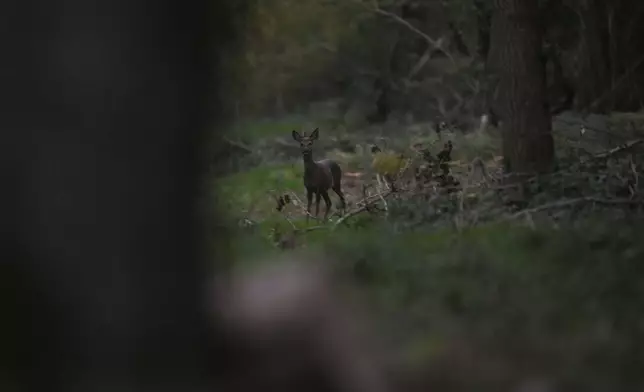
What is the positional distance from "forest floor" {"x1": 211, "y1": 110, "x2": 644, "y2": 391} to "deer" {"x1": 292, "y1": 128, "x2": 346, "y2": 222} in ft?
0.14

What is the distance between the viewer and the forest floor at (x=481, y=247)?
2590 mm

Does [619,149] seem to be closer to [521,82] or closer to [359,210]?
[521,82]

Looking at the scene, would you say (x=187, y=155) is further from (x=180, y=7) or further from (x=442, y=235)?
(x=442, y=235)

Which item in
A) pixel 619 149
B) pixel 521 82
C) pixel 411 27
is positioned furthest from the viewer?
pixel 411 27

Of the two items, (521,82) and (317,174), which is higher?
(521,82)

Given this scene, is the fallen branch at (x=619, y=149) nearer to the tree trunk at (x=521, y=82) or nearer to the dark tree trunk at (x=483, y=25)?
the tree trunk at (x=521, y=82)

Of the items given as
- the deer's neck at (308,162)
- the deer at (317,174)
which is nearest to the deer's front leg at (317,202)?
the deer at (317,174)

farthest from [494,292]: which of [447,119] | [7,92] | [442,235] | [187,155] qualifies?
[447,119]

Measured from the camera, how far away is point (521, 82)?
512 centimetres

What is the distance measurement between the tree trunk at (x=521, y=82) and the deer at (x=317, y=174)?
38.0 inches

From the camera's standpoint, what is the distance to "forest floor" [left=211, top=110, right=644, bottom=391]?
8.50 ft

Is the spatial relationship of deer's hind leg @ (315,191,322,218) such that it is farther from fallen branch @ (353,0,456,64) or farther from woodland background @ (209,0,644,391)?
fallen branch @ (353,0,456,64)

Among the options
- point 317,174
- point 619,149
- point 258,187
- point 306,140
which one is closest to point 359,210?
point 317,174

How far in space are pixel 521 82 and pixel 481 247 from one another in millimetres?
1990
